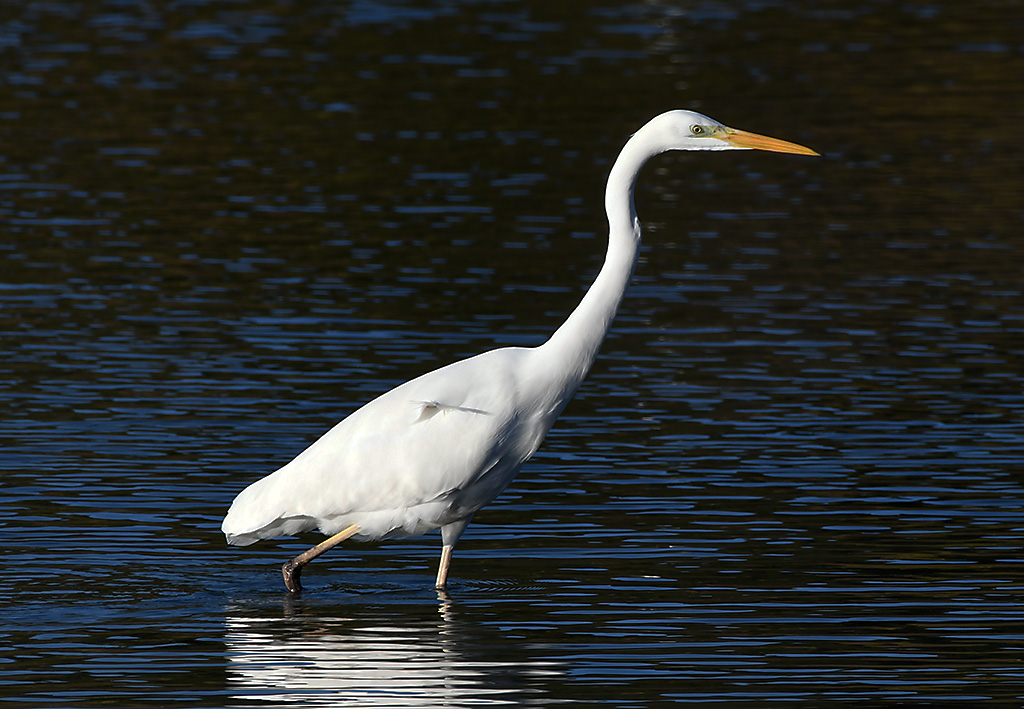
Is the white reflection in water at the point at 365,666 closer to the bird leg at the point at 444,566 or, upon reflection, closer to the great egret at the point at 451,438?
the bird leg at the point at 444,566

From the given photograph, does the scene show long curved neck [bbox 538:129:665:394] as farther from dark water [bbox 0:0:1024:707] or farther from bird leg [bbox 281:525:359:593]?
bird leg [bbox 281:525:359:593]

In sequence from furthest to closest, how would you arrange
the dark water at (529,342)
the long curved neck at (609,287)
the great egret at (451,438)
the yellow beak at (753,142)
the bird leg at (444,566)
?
the yellow beak at (753,142), the bird leg at (444,566), the long curved neck at (609,287), the great egret at (451,438), the dark water at (529,342)

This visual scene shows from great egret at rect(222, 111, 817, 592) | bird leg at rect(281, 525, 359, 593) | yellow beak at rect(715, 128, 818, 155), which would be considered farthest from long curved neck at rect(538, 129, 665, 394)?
bird leg at rect(281, 525, 359, 593)

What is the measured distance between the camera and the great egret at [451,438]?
1109 centimetres

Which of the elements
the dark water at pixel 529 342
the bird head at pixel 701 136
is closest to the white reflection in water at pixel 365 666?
the dark water at pixel 529 342

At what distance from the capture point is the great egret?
11.1 m

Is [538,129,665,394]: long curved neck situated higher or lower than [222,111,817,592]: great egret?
higher

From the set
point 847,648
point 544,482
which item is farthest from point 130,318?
point 847,648

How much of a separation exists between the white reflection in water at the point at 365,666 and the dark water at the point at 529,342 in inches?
1.2

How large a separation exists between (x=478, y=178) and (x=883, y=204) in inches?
220

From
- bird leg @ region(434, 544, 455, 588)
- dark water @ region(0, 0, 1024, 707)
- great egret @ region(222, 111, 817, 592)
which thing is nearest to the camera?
dark water @ region(0, 0, 1024, 707)

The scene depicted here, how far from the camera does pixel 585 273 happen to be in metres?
20.9

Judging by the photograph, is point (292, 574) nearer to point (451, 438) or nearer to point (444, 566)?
point (444, 566)

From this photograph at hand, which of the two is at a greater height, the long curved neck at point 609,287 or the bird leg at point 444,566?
the long curved neck at point 609,287
